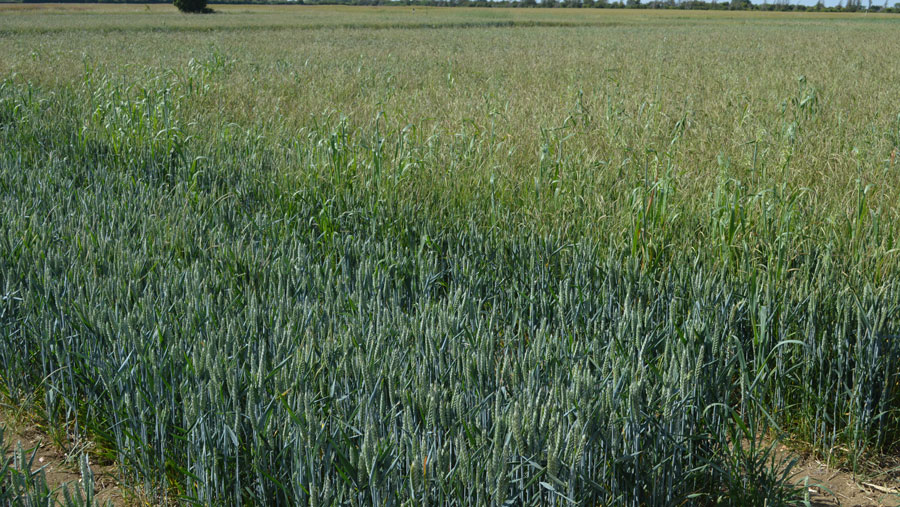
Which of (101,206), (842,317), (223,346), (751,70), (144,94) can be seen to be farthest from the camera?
(751,70)

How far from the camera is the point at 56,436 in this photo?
231cm

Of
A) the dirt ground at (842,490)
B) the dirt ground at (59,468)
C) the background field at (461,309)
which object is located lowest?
the dirt ground at (59,468)

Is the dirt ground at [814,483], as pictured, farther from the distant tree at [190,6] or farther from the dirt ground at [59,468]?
the distant tree at [190,6]

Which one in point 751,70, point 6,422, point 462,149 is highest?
point 751,70

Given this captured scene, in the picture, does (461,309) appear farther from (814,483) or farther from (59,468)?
(59,468)

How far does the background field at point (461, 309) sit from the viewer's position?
A: 1722mm

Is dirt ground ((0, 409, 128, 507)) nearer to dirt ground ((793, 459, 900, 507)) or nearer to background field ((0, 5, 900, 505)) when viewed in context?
background field ((0, 5, 900, 505))

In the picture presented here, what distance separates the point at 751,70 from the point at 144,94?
808 centimetres

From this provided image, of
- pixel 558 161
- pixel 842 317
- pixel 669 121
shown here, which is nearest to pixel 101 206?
pixel 558 161

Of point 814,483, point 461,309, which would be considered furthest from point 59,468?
point 814,483

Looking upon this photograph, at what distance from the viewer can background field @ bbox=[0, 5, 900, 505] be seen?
172 cm

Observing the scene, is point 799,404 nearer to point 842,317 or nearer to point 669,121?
point 842,317

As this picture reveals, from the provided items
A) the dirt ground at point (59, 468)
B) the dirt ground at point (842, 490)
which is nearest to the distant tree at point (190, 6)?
the dirt ground at point (59, 468)

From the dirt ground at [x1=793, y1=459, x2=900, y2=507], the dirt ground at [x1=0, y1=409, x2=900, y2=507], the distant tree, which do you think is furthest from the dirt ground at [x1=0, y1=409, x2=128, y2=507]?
the distant tree
